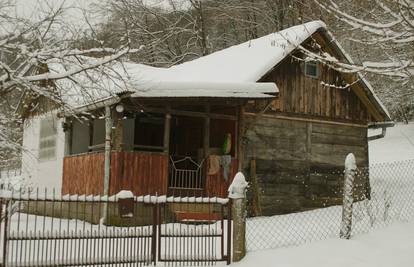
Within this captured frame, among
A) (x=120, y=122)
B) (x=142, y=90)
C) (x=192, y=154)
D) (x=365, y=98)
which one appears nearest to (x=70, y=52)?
(x=142, y=90)

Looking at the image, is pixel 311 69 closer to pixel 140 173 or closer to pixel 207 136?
pixel 207 136

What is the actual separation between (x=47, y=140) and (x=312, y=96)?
9290mm

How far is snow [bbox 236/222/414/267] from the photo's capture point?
9016 millimetres

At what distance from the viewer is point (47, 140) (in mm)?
19016

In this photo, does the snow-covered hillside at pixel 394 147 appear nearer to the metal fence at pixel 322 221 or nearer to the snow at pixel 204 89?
the metal fence at pixel 322 221

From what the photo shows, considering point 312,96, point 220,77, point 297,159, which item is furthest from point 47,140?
point 312,96

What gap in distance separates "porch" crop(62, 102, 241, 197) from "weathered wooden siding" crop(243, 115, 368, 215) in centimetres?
91

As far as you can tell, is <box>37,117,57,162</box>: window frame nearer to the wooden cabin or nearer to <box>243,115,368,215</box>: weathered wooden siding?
the wooden cabin

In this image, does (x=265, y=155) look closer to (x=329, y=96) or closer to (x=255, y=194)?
(x=255, y=194)

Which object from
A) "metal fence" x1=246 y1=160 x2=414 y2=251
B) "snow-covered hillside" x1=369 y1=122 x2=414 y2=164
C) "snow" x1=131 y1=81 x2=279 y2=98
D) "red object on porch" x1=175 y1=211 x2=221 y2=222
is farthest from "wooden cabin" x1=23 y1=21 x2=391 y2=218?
"snow-covered hillside" x1=369 y1=122 x2=414 y2=164

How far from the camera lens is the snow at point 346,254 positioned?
29.6ft

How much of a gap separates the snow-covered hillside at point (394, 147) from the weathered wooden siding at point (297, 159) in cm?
822

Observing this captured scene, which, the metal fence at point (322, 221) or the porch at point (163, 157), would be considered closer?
the metal fence at point (322, 221)

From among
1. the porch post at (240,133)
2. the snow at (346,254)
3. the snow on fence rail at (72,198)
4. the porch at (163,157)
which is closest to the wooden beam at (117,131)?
the porch at (163,157)
